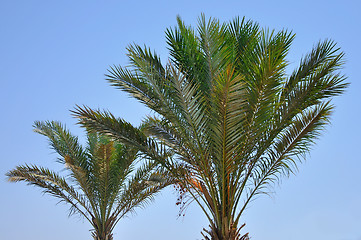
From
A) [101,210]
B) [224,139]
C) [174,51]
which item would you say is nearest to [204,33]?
[174,51]

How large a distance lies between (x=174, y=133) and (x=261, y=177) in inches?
74.5

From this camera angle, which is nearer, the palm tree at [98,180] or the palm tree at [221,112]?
the palm tree at [221,112]

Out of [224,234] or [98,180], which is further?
[98,180]

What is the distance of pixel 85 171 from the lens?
505 inches

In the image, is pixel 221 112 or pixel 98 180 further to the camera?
pixel 98 180

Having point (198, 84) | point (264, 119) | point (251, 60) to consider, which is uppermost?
point (251, 60)

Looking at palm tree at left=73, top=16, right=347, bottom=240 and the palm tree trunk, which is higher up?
palm tree at left=73, top=16, right=347, bottom=240

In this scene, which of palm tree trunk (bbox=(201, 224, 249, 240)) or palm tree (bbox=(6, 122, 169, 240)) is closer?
palm tree trunk (bbox=(201, 224, 249, 240))

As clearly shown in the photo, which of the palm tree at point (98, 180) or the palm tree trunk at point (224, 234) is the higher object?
the palm tree at point (98, 180)

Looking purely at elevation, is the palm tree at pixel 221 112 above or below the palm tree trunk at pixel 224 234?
above

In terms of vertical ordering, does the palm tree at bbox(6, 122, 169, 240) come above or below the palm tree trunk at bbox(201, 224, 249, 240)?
above

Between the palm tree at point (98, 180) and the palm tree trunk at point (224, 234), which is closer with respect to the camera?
the palm tree trunk at point (224, 234)

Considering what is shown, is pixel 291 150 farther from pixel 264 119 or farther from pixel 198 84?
pixel 198 84

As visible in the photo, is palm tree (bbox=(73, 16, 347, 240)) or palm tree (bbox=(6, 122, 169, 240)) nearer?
palm tree (bbox=(73, 16, 347, 240))
